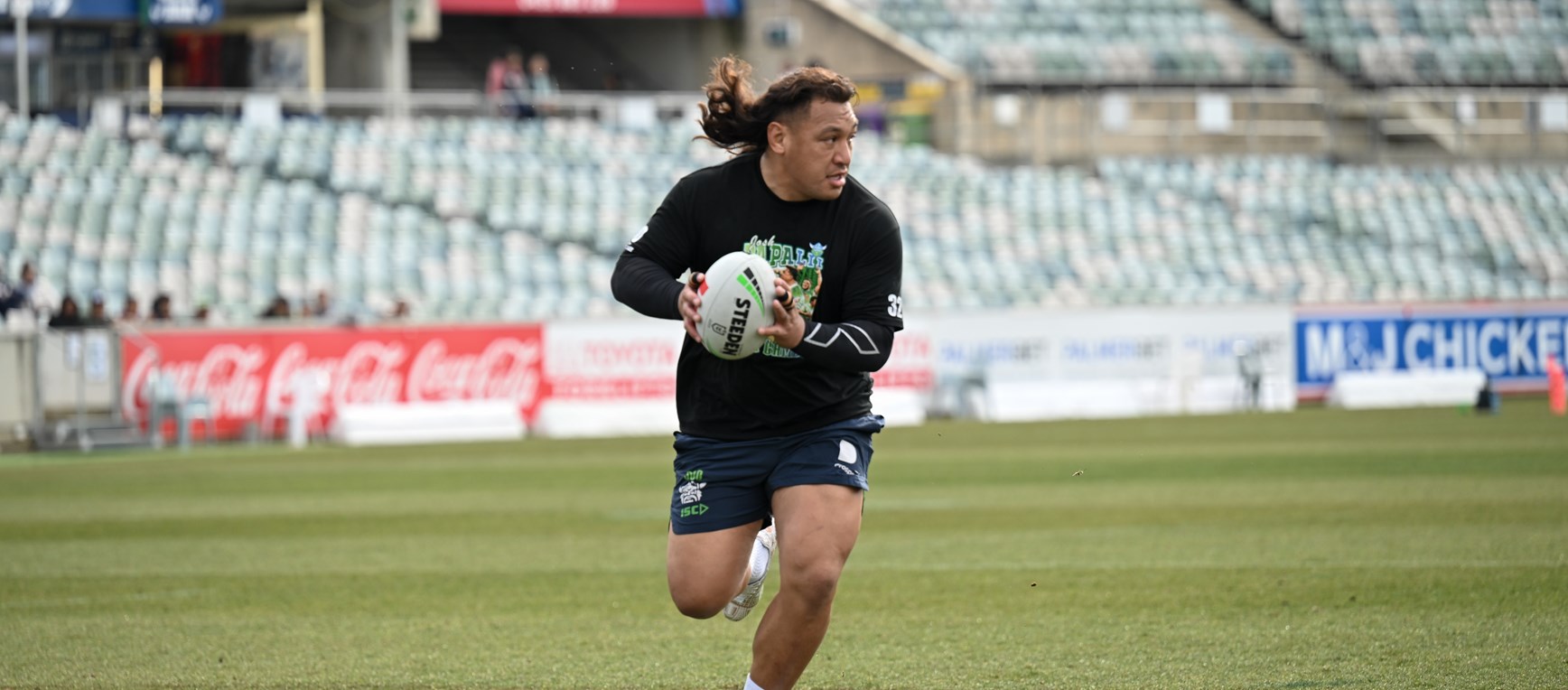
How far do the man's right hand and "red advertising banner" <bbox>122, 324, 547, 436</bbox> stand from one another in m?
19.4

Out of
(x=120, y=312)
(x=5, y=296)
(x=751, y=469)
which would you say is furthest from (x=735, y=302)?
(x=120, y=312)

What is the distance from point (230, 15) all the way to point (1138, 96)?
16767 millimetres

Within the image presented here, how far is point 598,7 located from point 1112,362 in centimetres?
1376

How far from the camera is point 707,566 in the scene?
6.52 meters

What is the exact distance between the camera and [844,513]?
251 inches

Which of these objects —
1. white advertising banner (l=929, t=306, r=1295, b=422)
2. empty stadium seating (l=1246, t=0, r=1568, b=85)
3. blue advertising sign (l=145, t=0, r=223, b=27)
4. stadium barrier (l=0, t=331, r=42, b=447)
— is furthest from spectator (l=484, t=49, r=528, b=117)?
empty stadium seating (l=1246, t=0, r=1568, b=85)

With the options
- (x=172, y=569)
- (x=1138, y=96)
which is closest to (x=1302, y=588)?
(x=172, y=569)

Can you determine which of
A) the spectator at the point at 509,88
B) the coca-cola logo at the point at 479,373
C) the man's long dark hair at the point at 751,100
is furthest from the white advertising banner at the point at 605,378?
the man's long dark hair at the point at 751,100

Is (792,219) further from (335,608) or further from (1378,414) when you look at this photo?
(1378,414)

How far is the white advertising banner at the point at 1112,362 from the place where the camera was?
28.3m

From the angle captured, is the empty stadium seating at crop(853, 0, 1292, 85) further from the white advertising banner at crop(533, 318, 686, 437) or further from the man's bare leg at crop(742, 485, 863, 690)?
the man's bare leg at crop(742, 485, 863, 690)

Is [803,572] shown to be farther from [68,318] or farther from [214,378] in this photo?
[68,318]

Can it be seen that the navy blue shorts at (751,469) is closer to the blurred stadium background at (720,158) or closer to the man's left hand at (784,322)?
the man's left hand at (784,322)

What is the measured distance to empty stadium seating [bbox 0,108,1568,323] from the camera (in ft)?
92.8
